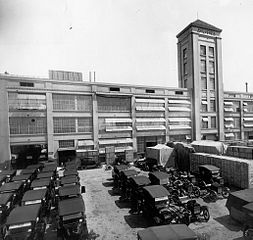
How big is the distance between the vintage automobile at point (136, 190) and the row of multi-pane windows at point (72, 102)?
21110 mm

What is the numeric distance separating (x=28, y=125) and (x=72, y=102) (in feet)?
27.2

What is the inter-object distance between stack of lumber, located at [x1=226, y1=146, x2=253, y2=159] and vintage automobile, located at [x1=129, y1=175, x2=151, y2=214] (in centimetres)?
1238

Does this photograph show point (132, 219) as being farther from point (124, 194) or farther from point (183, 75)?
point (183, 75)

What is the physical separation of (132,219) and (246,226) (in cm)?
674

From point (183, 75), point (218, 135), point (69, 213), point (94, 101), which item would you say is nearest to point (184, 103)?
point (183, 75)

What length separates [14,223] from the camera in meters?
9.23

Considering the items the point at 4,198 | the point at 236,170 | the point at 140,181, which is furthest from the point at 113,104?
the point at 4,198

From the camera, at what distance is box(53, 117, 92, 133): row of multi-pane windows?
32312mm

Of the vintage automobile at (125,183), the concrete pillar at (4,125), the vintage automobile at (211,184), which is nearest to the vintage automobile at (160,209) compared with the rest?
the vintage automobile at (125,183)

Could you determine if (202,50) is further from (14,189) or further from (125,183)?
(14,189)

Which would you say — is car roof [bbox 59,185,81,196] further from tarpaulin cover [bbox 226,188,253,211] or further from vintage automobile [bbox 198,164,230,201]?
vintage automobile [bbox 198,164,230,201]

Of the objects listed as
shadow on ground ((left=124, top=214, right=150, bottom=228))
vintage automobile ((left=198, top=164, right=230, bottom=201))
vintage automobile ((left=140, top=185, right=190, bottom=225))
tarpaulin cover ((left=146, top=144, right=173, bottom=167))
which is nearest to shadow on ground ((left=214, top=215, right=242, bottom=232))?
vintage automobile ((left=140, top=185, right=190, bottom=225))

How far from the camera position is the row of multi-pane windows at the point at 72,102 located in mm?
32375

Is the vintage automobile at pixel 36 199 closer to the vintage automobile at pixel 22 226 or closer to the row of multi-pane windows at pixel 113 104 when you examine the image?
the vintage automobile at pixel 22 226
